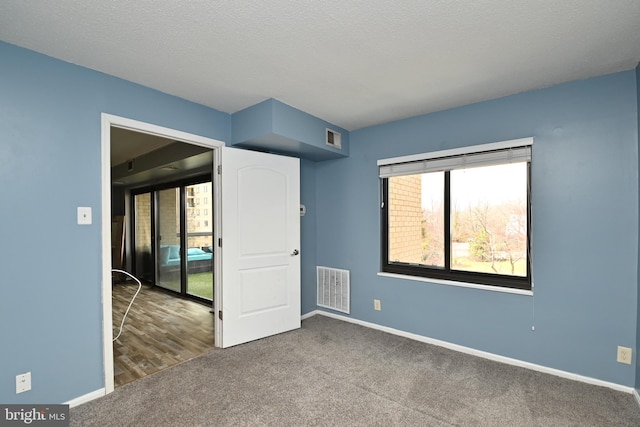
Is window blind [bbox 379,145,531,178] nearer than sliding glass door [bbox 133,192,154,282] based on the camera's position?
Yes

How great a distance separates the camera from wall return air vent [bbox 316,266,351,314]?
379cm

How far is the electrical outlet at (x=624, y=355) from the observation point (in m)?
2.19

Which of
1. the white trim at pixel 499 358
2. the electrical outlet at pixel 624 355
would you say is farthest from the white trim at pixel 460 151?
the white trim at pixel 499 358

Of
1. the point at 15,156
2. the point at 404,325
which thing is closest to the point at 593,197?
the point at 404,325

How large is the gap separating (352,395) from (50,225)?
8.04 feet

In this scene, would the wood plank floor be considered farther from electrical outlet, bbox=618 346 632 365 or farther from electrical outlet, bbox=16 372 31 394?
electrical outlet, bbox=618 346 632 365

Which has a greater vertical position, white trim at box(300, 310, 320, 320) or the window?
the window

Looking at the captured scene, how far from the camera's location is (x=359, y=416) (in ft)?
6.32

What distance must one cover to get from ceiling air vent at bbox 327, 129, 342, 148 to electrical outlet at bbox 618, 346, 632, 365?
3.11 metres

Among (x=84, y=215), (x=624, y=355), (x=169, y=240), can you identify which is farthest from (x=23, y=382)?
(x=624, y=355)

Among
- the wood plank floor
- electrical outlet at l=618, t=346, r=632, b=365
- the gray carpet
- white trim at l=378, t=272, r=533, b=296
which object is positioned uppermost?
white trim at l=378, t=272, r=533, b=296

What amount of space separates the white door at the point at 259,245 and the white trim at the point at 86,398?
3.31 ft

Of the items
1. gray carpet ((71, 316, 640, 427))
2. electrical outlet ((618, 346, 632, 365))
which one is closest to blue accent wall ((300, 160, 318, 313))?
gray carpet ((71, 316, 640, 427))

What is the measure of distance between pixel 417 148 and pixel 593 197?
1.54 m
